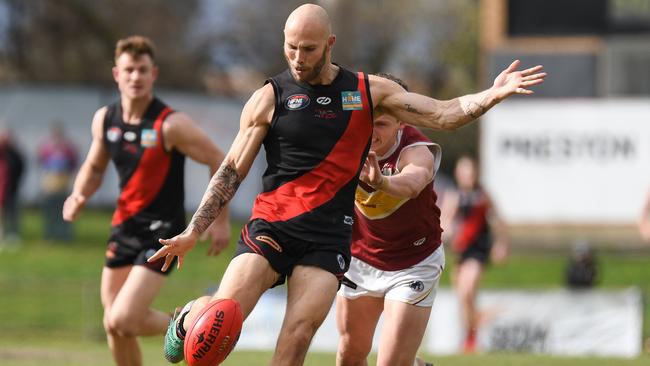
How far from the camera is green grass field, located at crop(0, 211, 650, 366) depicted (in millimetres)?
13641

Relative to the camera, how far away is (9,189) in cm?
2427

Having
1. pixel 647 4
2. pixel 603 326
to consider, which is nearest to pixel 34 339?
pixel 603 326

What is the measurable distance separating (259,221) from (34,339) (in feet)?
36.2

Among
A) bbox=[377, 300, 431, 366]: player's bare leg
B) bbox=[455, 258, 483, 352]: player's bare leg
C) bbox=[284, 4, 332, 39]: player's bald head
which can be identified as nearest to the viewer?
bbox=[284, 4, 332, 39]: player's bald head

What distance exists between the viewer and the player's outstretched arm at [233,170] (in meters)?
7.70

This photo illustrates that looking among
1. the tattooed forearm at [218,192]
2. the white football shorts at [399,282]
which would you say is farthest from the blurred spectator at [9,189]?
the tattooed forearm at [218,192]

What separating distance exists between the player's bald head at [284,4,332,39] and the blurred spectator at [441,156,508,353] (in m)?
8.88

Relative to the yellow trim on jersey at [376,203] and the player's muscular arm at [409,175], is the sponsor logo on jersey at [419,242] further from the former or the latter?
the player's muscular arm at [409,175]

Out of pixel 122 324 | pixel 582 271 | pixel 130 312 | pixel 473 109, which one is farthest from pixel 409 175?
pixel 582 271

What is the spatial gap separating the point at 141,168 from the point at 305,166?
266 cm

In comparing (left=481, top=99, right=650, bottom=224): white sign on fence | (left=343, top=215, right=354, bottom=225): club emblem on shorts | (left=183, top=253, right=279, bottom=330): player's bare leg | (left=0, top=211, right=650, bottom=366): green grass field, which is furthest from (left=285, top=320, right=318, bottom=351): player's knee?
(left=481, top=99, right=650, bottom=224): white sign on fence

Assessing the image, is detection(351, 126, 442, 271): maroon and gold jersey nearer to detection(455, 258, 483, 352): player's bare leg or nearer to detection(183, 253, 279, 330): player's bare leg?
detection(183, 253, 279, 330): player's bare leg

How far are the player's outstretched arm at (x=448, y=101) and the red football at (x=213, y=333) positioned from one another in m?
1.50

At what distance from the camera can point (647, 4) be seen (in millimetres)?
23750
